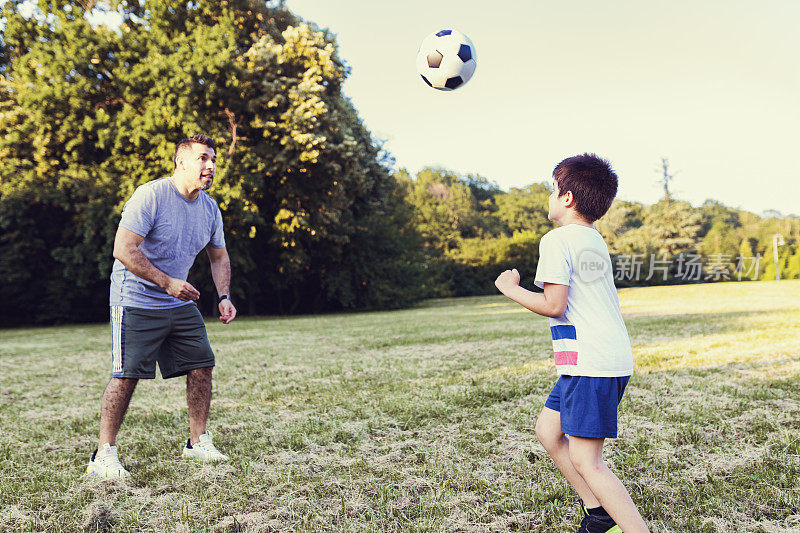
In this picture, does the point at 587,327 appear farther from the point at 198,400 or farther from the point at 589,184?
the point at 198,400

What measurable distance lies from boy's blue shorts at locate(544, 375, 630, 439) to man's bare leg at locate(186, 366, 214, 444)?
7.85 ft

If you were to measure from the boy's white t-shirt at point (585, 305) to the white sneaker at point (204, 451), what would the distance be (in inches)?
89.3

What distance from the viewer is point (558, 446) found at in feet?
6.61

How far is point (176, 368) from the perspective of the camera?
3.29 m

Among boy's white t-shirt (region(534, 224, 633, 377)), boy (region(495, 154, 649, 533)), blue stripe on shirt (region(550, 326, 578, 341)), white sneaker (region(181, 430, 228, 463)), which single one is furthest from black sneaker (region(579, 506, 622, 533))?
white sneaker (region(181, 430, 228, 463))

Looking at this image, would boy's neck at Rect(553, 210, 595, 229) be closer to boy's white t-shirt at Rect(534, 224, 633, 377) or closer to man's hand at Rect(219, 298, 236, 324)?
boy's white t-shirt at Rect(534, 224, 633, 377)

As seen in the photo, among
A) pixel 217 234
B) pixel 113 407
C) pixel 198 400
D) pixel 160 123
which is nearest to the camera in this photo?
pixel 113 407

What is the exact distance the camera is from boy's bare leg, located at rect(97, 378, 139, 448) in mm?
3031

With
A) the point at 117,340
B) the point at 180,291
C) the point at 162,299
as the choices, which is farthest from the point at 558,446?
the point at 117,340

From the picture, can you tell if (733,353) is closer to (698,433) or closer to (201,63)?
(698,433)

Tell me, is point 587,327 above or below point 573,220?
below

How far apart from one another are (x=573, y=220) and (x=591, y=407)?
27.1 inches

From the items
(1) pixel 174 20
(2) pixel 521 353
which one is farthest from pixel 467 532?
(1) pixel 174 20

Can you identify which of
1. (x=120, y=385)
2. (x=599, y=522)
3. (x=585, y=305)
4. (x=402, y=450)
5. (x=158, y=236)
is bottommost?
(x=402, y=450)
